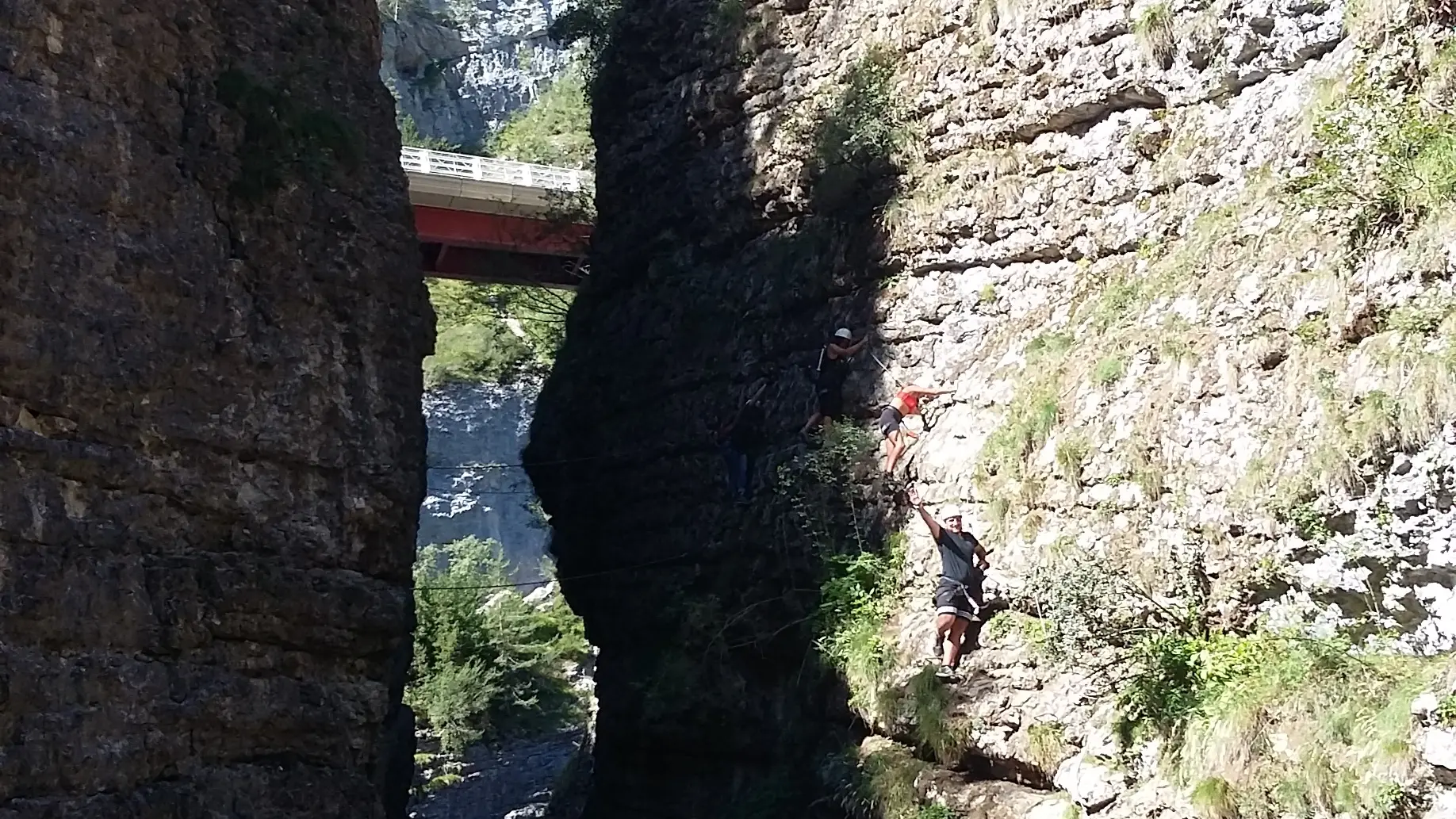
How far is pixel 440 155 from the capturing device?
2350 cm

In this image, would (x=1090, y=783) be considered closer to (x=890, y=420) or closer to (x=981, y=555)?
(x=981, y=555)

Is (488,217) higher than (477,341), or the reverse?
(488,217)

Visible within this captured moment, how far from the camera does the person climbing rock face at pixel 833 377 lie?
1208 cm

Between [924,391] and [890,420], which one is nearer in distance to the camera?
[890,420]

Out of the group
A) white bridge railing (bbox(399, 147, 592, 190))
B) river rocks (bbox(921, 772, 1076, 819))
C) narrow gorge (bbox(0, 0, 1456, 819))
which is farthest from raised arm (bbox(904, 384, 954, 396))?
white bridge railing (bbox(399, 147, 592, 190))

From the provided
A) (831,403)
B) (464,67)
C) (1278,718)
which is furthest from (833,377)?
(464,67)

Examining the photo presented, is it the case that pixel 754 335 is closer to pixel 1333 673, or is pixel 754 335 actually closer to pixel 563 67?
pixel 1333 673

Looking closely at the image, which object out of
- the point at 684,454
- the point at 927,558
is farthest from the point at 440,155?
the point at 927,558

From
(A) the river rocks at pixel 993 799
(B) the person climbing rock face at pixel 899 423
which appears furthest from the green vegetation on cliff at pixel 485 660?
(A) the river rocks at pixel 993 799

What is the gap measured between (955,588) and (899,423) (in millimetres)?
2074

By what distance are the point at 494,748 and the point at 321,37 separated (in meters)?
20.6

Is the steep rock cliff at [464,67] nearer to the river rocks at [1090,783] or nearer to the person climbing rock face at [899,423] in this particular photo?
the person climbing rock face at [899,423]

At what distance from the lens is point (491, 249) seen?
2403cm

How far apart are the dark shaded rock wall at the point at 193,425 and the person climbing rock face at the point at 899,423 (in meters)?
4.18
